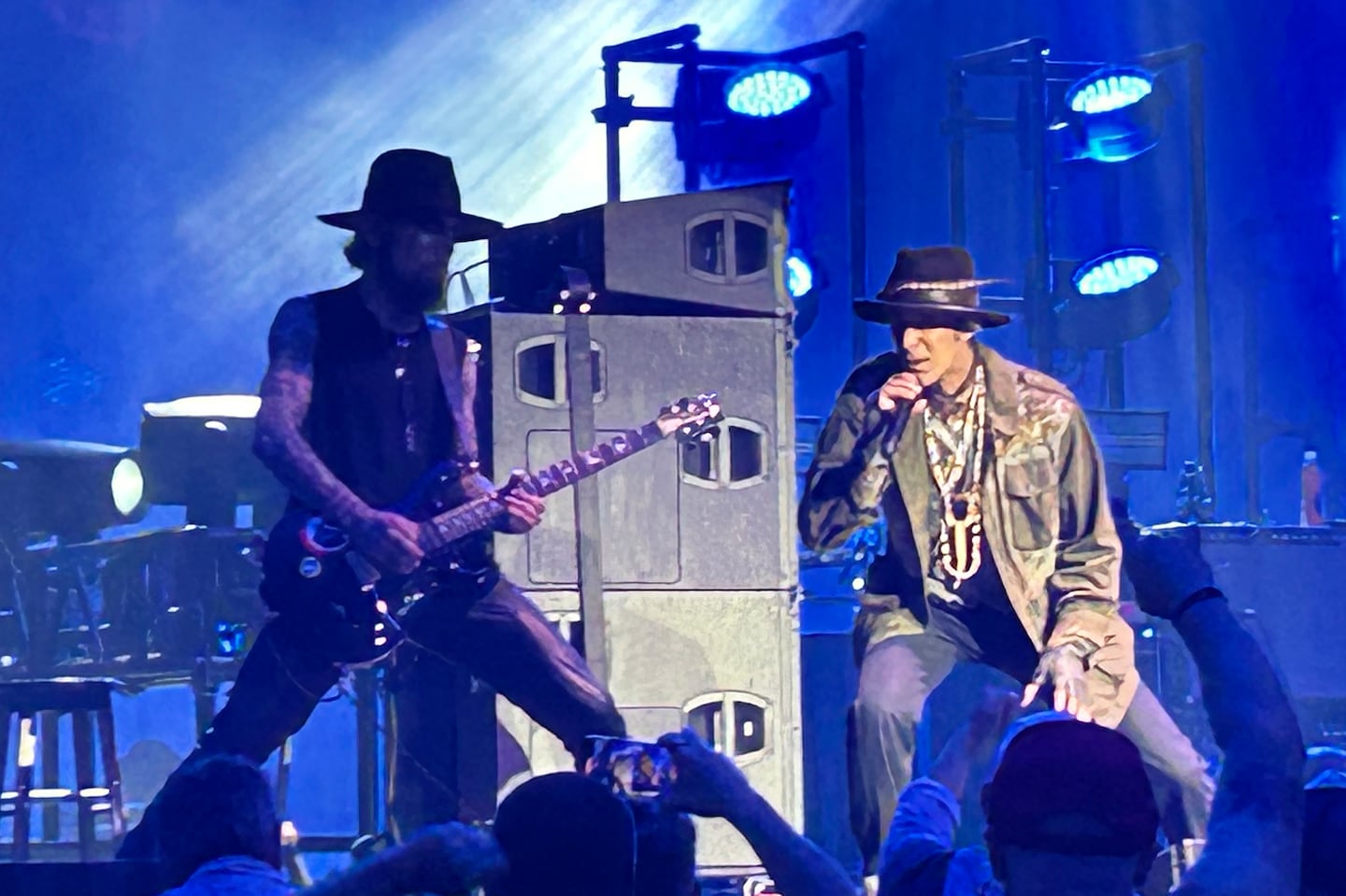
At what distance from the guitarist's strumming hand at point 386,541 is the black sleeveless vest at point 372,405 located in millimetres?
144

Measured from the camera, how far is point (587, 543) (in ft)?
17.2

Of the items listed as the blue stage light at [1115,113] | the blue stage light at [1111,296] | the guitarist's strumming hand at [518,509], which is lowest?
the guitarist's strumming hand at [518,509]

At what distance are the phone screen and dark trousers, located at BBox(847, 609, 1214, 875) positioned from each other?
0.59 meters

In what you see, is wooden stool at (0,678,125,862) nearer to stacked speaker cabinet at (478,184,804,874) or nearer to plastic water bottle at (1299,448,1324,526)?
stacked speaker cabinet at (478,184,804,874)

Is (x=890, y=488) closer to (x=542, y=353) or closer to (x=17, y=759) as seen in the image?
(x=542, y=353)

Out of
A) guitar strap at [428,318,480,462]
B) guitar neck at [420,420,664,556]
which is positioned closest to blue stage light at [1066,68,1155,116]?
guitar neck at [420,420,664,556]

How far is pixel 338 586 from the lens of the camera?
15.9ft

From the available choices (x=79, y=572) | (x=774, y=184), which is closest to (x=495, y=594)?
(x=774, y=184)

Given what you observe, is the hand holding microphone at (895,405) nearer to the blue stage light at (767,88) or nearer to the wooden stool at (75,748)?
the blue stage light at (767,88)

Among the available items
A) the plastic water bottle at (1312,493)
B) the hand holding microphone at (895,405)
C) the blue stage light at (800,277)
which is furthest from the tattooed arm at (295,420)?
the plastic water bottle at (1312,493)

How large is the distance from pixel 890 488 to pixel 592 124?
2.16 metres

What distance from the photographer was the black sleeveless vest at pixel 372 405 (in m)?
→ 5.03

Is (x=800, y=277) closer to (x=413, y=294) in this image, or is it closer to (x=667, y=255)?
(x=667, y=255)

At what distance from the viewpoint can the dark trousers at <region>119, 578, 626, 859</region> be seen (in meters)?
4.72
